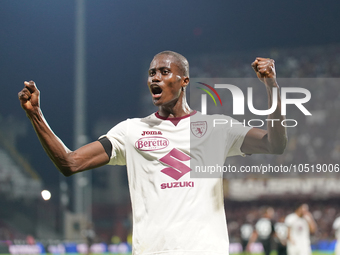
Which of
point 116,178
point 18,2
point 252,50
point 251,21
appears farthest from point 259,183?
point 18,2

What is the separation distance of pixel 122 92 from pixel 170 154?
17.3 metres

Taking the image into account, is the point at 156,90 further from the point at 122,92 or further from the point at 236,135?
the point at 122,92

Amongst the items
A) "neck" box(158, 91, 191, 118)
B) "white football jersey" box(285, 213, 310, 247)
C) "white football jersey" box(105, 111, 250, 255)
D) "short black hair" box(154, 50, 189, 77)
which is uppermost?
"short black hair" box(154, 50, 189, 77)

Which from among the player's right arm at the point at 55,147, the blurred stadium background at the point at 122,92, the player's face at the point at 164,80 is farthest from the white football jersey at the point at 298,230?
the player's right arm at the point at 55,147

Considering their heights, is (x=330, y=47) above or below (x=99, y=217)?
above

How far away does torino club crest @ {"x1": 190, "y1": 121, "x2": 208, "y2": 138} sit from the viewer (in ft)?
7.91

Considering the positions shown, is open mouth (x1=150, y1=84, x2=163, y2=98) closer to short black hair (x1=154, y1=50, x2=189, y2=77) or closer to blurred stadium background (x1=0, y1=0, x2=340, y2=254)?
short black hair (x1=154, y1=50, x2=189, y2=77)

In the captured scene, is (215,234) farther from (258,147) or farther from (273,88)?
(273,88)

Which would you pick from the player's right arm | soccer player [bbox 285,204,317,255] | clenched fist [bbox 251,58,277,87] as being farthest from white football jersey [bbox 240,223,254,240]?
clenched fist [bbox 251,58,277,87]

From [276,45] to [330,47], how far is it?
7.00 feet

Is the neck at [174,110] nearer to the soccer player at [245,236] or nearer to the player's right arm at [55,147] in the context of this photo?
the player's right arm at [55,147]

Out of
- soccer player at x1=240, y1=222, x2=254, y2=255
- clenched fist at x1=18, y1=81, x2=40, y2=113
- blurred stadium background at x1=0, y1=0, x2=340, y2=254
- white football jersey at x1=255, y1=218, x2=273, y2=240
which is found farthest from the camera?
blurred stadium background at x1=0, y1=0, x2=340, y2=254

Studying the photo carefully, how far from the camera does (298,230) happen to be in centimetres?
848

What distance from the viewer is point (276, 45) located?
64.0 ft
